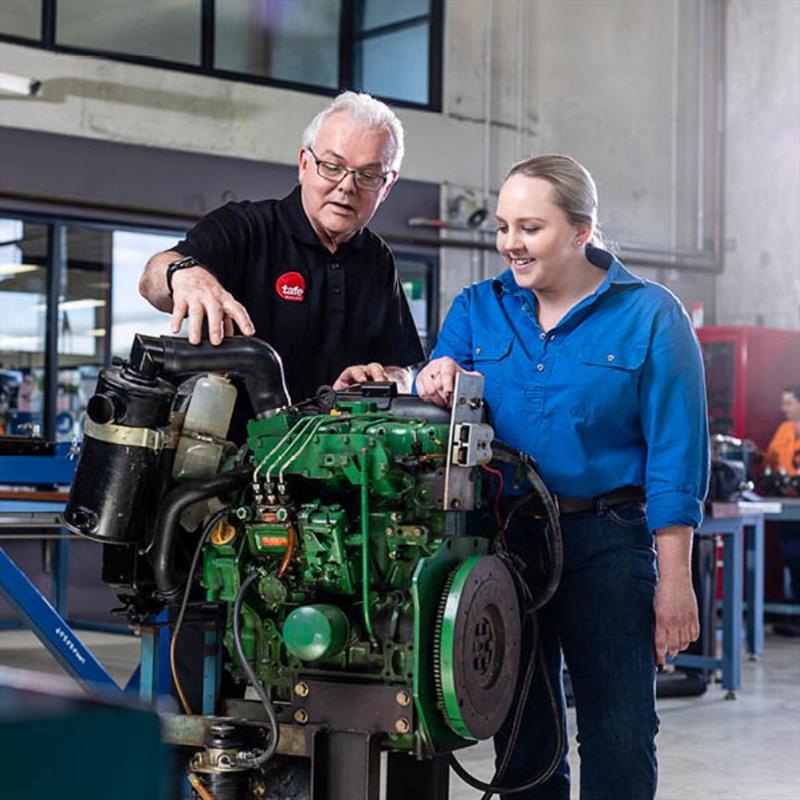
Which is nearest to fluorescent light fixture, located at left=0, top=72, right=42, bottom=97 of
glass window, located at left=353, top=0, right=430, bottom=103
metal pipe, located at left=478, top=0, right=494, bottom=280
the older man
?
glass window, located at left=353, top=0, right=430, bottom=103

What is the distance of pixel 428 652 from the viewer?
1.89m

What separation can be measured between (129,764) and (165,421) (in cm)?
133

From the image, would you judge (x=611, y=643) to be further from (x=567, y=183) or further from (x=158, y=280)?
(x=158, y=280)

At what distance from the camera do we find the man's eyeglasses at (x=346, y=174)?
248 cm

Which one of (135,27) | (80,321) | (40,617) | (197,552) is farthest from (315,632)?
(135,27)

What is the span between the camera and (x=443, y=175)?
9406 millimetres

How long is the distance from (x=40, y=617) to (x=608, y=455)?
1.62 m

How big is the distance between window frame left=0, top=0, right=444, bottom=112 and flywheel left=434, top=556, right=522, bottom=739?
256 inches

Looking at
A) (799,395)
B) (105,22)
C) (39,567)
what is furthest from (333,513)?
(799,395)

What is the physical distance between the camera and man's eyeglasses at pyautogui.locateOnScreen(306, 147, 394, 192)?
2.48 meters

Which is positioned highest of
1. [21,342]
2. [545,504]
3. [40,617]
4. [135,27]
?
[135,27]

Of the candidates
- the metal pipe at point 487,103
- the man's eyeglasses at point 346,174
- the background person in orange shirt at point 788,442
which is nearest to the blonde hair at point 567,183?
the man's eyeglasses at point 346,174

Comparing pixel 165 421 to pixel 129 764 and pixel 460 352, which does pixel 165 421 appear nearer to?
pixel 460 352

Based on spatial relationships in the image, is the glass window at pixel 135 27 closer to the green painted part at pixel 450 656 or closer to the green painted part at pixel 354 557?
the green painted part at pixel 354 557
